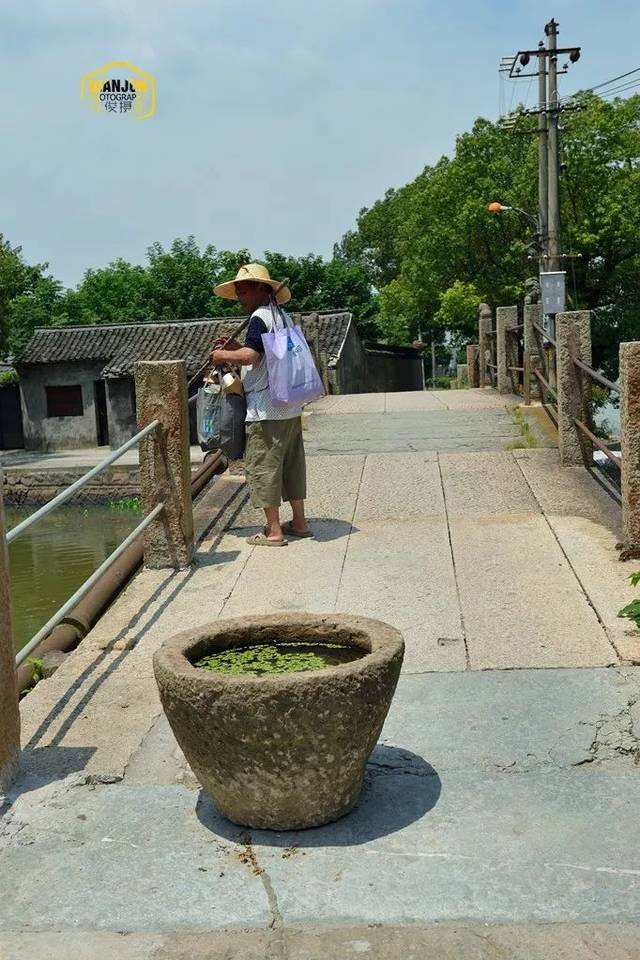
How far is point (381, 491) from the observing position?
26.1 feet

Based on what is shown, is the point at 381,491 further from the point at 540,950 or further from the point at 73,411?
the point at 73,411

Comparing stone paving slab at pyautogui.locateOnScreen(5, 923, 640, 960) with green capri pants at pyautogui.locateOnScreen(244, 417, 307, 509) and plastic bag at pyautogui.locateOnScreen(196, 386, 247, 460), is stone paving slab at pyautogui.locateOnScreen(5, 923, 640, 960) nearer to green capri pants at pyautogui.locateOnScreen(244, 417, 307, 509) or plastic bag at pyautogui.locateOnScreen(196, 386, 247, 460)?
green capri pants at pyautogui.locateOnScreen(244, 417, 307, 509)

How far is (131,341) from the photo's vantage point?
33.2m

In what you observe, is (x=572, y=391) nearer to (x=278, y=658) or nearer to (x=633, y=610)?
(x=633, y=610)

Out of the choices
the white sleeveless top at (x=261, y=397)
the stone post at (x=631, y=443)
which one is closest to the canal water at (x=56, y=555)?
the white sleeveless top at (x=261, y=397)

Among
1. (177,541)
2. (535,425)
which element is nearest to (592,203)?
(535,425)

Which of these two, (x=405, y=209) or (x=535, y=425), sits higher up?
(x=405, y=209)

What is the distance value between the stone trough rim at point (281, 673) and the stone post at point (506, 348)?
1202 centimetres

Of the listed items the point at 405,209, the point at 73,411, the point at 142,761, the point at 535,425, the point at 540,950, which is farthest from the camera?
the point at 405,209

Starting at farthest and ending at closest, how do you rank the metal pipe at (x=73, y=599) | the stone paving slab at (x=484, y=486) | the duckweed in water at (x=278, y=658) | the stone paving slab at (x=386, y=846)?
the stone paving slab at (x=484, y=486) < the metal pipe at (x=73, y=599) < the duckweed in water at (x=278, y=658) < the stone paving slab at (x=386, y=846)

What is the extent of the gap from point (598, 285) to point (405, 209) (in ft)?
50.1

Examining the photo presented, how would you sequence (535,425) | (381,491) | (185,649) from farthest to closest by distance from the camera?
(535,425) → (381,491) → (185,649)

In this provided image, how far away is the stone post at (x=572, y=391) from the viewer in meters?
8.26

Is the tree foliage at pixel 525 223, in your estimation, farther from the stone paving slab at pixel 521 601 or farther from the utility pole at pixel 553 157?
the stone paving slab at pixel 521 601
